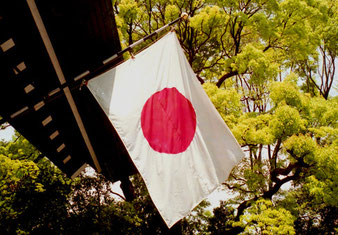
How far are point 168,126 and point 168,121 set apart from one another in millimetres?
73

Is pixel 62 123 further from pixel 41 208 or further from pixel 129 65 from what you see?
pixel 41 208

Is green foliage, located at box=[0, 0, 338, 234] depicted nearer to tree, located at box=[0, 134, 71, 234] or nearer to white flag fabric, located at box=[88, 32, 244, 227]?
tree, located at box=[0, 134, 71, 234]

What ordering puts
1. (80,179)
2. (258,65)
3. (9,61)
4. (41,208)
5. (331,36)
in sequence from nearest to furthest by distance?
(9,61)
(258,65)
(41,208)
(331,36)
(80,179)

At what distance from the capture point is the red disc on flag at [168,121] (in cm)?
283

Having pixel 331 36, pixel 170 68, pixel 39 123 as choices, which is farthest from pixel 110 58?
pixel 331 36

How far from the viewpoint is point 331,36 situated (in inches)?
428

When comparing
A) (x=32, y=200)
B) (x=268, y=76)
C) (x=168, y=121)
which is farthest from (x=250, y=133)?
(x=32, y=200)

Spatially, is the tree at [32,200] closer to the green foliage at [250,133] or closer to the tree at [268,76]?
the green foliage at [250,133]

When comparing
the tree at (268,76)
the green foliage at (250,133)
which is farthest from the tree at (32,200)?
the tree at (268,76)

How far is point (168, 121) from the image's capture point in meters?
2.98

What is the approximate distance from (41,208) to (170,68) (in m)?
10.3

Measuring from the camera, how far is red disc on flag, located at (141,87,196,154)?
2.83m

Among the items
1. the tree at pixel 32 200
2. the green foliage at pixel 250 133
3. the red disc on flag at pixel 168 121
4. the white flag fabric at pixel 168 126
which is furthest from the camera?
the tree at pixel 32 200

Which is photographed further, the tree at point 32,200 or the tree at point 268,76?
the tree at point 32,200
